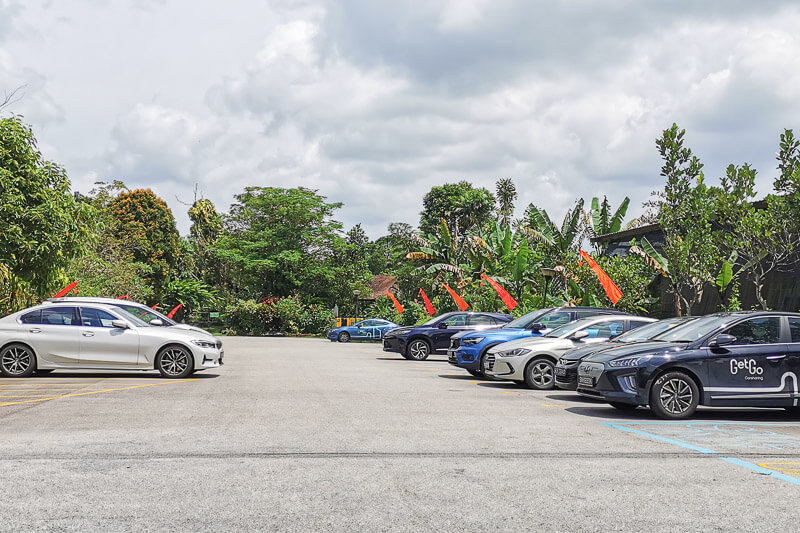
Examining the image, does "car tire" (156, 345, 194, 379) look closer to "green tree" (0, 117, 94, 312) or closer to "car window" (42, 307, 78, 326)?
"car window" (42, 307, 78, 326)

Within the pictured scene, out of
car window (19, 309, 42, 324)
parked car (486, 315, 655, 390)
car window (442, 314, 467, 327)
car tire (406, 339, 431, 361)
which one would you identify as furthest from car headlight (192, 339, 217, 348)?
car window (442, 314, 467, 327)

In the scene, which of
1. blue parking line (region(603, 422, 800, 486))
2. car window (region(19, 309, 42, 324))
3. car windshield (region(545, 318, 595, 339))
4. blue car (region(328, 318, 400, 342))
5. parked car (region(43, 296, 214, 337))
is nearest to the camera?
blue parking line (region(603, 422, 800, 486))

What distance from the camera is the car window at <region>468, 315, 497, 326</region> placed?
2367cm

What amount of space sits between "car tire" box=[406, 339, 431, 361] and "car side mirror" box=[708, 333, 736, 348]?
14.6m

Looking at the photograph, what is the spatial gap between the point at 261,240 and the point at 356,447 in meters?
48.4

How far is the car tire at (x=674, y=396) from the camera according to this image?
33.8ft

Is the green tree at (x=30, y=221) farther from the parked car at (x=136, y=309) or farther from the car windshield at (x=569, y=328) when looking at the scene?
the car windshield at (x=569, y=328)

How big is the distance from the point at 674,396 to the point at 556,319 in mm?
6656

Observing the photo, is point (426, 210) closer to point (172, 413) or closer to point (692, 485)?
point (172, 413)

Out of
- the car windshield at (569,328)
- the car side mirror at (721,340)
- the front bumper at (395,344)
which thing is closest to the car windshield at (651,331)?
the car side mirror at (721,340)

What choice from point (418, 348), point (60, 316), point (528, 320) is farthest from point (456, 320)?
point (60, 316)

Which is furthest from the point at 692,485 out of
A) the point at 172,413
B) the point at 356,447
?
the point at 172,413

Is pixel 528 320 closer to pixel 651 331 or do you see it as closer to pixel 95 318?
pixel 651 331

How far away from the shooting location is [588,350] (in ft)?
42.0
